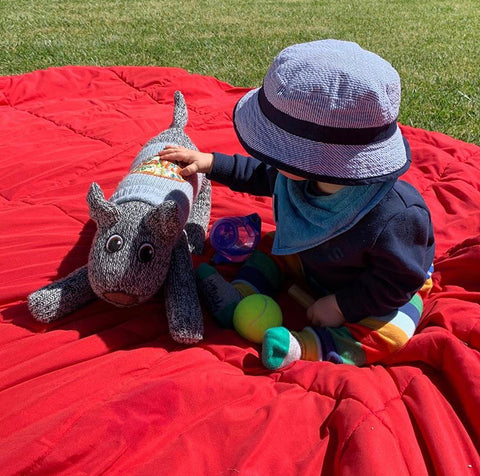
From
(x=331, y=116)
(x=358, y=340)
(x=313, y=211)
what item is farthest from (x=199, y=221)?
(x=331, y=116)

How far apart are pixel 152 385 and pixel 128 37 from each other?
3.97 metres

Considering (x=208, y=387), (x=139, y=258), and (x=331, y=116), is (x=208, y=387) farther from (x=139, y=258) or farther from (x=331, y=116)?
(x=331, y=116)

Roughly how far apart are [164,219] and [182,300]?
218 millimetres

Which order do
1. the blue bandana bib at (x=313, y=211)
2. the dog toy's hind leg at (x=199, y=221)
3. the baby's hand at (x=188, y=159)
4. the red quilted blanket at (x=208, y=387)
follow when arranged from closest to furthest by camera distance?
the red quilted blanket at (x=208, y=387)
the blue bandana bib at (x=313, y=211)
the baby's hand at (x=188, y=159)
the dog toy's hind leg at (x=199, y=221)

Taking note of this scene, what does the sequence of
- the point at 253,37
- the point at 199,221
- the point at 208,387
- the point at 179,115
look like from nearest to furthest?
the point at 208,387
the point at 199,221
the point at 179,115
the point at 253,37

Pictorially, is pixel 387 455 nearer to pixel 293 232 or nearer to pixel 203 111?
pixel 293 232

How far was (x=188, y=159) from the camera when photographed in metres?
1.61

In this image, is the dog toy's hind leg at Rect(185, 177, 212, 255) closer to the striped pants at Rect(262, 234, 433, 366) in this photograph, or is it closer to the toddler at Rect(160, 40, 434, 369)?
the toddler at Rect(160, 40, 434, 369)

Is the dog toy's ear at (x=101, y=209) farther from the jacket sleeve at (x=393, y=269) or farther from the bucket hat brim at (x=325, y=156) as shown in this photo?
the jacket sleeve at (x=393, y=269)

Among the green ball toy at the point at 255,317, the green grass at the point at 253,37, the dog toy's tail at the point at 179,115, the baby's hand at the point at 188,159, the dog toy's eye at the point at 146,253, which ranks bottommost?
the green grass at the point at 253,37

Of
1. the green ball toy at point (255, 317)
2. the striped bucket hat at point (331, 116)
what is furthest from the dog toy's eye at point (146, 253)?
the striped bucket hat at point (331, 116)

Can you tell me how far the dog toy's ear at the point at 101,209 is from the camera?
4.46ft

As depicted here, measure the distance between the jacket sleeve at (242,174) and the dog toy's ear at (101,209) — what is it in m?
0.37

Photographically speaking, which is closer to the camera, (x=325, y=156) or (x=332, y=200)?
(x=325, y=156)
